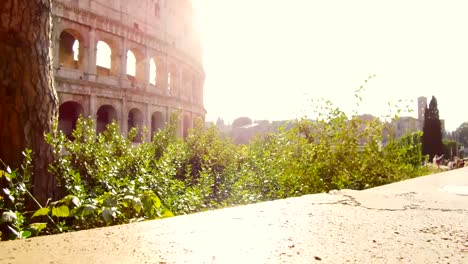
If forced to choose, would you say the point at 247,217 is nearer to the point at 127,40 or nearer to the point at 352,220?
the point at 352,220

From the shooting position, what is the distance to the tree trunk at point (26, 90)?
3320mm

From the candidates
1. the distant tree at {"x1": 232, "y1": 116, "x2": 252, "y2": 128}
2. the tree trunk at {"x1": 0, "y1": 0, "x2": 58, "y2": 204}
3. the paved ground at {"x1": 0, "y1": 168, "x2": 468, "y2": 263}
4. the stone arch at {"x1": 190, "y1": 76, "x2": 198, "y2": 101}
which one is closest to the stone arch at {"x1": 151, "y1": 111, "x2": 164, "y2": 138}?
the stone arch at {"x1": 190, "y1": 76, "x2": 198, "y2": 101}

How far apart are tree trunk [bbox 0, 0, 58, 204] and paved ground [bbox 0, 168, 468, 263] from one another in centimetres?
226

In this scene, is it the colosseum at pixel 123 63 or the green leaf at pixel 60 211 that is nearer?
the green leaf at pixel 60 211

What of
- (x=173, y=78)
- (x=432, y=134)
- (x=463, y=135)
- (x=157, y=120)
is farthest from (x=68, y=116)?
(x=463, y=135)

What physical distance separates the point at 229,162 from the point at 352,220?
5918 mm

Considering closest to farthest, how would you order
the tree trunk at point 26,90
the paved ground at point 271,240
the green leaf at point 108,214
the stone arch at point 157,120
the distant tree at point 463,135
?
the paved ground at point 271,240, the green leaf at point 108,214, the tree trunk at point 26,90, the stone arch at point 157,120, the distant tree at point 463,135

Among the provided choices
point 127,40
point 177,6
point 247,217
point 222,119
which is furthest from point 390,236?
point 222,119

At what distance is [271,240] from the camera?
140 cm

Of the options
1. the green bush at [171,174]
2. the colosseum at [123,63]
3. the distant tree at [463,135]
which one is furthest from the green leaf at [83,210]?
the distant tree at [463,135]

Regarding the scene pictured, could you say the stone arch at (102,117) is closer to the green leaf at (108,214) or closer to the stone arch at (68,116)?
the stone arch at (68,116)

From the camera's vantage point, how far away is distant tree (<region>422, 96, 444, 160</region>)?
42000 mm

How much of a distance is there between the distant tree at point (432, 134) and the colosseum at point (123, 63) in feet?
97.5

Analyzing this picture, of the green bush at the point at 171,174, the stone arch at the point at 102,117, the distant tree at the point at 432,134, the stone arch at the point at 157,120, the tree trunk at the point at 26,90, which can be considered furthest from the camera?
the distant tree at the point at 432,134
